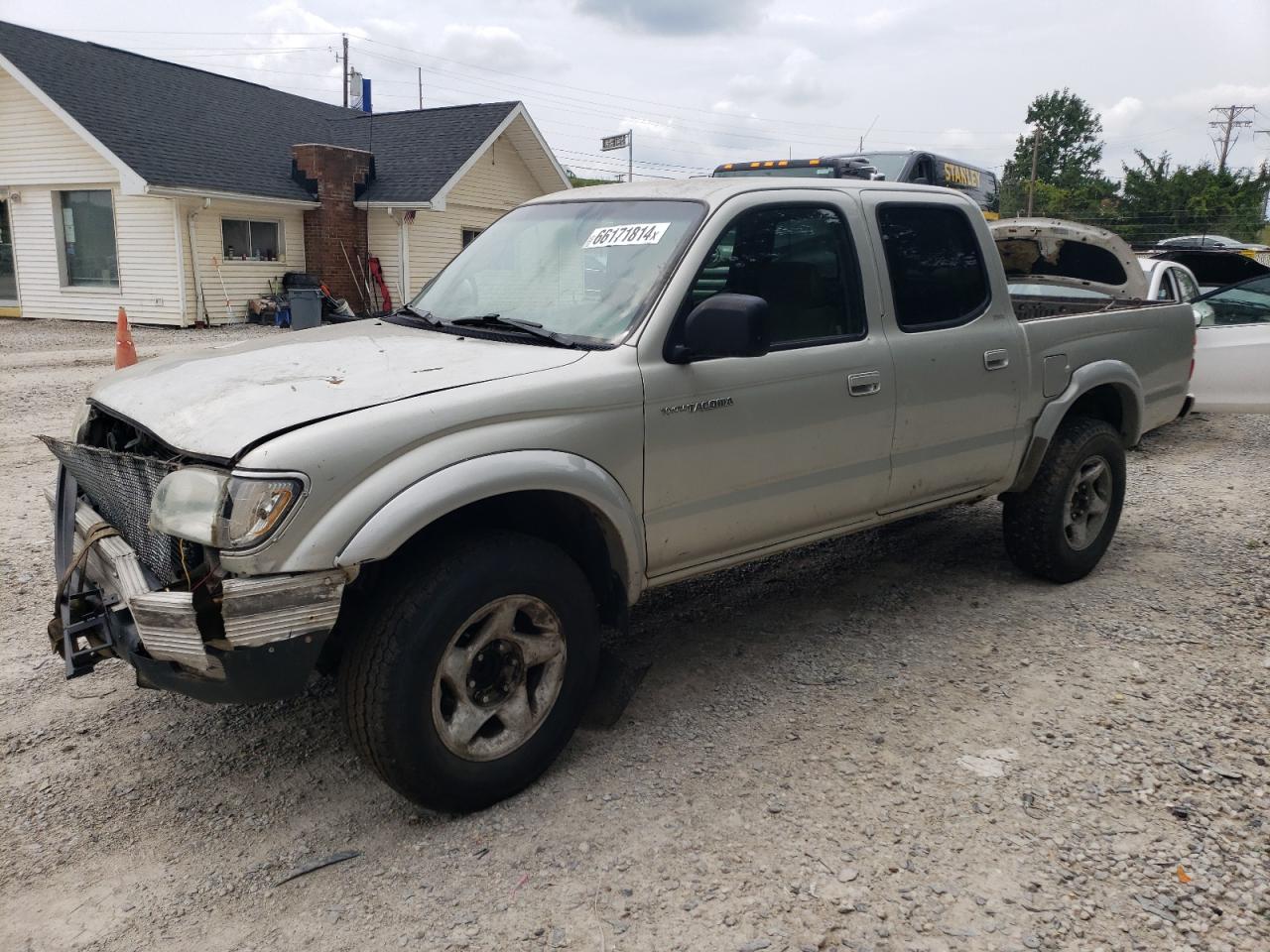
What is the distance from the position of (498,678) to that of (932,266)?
2708mm

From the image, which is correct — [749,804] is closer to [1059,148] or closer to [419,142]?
[419,142]

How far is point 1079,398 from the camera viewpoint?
5.20 metres

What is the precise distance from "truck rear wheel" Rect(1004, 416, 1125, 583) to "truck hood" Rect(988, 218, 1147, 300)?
149 cm

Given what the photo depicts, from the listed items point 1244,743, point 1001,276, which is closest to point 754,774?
point 1244,743

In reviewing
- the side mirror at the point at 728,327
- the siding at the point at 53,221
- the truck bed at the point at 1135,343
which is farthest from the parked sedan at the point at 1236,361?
the siding at the point at 53,221

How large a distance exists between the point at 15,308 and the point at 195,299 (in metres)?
4.40

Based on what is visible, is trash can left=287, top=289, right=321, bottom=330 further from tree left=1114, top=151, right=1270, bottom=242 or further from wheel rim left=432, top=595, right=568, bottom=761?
tree left=1114, top=151, right=1270, bottom=242

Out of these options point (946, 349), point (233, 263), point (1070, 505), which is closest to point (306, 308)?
point (233, 263)

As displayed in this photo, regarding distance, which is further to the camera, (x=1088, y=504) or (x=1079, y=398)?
(x=1088, y=504)

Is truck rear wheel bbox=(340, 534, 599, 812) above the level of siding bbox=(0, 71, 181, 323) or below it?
below

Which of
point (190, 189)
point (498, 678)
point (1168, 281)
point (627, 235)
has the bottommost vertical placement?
point (498, 678)

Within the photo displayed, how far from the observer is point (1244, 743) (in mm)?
3674

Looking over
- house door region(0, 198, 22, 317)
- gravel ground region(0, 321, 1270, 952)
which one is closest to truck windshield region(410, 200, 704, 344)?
gravel ground region(0, 321, 1270, 952)

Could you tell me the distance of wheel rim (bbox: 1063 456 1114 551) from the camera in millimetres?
5277
